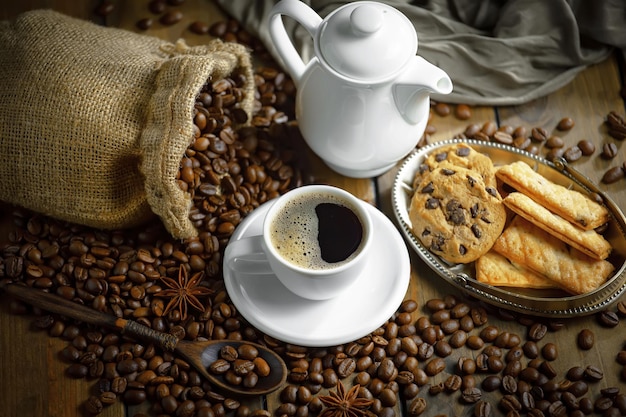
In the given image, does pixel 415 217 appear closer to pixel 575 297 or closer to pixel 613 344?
pixel 575 297

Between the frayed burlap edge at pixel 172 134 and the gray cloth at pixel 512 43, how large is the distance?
375 millimetres

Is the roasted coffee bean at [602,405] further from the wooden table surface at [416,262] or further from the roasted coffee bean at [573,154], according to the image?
the roasted coffee bean at [573,154]

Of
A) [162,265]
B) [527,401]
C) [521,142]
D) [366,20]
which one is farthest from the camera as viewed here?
[521,142]

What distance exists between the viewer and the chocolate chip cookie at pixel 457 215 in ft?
4.75

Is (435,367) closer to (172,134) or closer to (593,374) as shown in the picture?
(593,374)

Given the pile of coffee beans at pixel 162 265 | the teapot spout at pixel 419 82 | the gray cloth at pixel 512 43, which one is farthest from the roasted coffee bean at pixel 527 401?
the gray cloth at pixel 512 43

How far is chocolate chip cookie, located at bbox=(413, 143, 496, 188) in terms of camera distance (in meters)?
1.54

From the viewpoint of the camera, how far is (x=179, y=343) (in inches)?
55.2

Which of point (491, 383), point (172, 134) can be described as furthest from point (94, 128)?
point (491, 383)

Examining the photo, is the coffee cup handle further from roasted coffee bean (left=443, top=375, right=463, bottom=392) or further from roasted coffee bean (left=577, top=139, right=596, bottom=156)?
roasted coffee bean (left=577, top=139, right=596, bottom=156)

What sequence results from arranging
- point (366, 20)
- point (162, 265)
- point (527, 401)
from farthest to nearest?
point (162, 265) < point (527, 401) < point (366, 20)

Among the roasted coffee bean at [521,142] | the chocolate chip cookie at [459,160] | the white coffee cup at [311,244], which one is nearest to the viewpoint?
the white coffee cup at [311,244]

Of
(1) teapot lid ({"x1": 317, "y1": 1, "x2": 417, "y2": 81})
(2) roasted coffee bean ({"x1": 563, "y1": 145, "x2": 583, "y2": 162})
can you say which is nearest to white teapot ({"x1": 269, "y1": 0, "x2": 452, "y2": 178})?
(1) teapot lid ({"x1": 317, "y1": 1, "x2": 417, "y2": 81})

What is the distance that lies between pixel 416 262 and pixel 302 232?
1.18 feet
